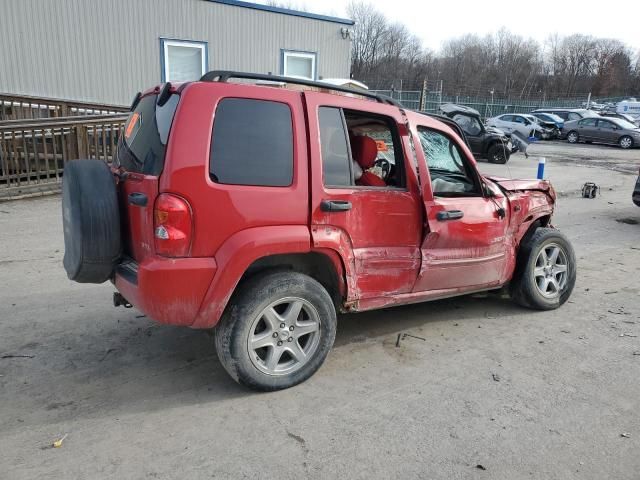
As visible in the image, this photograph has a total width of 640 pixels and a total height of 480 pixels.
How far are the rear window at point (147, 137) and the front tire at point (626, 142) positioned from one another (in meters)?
28.1

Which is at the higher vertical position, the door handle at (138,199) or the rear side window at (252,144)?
the rear side window at (252,144)

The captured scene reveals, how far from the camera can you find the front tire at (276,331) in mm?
3158

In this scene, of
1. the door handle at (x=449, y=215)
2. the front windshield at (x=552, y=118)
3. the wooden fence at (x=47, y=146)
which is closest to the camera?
the door handle at (x=449, y=215)

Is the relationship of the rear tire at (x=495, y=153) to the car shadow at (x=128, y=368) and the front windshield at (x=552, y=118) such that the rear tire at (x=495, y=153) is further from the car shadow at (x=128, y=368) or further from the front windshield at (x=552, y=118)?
the front windshield at (x=552, y=118)

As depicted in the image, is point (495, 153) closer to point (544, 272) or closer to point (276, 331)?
point (544, 272)

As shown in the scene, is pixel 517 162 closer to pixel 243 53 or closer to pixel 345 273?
pixel 243 53

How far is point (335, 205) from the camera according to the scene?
3.34 m

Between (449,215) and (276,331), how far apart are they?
1620 mm

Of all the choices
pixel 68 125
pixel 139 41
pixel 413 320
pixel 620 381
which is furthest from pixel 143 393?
pixel 139 41

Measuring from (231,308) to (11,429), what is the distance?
1.37 m

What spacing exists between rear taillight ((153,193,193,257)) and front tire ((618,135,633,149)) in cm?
2850

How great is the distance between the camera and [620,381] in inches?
140

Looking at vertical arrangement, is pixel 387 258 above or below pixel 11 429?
above

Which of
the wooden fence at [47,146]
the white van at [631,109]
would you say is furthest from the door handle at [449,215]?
the white van at [631,109]
